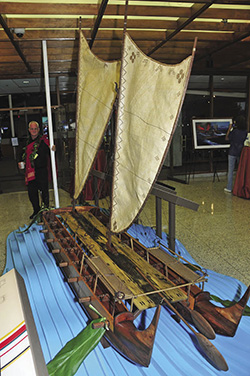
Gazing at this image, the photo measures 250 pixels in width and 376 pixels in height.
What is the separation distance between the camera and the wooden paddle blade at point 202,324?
161 centimetres

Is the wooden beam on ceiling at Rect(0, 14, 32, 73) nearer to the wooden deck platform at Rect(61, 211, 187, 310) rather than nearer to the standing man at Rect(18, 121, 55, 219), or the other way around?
the standing man at Rect(18, 121, 55, 219)

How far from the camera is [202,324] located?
163 cm

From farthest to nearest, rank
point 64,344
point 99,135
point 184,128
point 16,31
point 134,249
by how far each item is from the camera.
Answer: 1. point 184,128
2. point 16,31
3. point 99,135
4. point 134,249
5. point 64,344

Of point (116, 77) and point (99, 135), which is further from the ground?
point (116, 77)

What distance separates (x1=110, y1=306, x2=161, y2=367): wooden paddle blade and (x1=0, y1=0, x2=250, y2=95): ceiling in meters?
2.65

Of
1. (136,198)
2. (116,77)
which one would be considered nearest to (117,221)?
(136,198)

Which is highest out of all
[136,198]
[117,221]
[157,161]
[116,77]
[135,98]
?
[116,77]

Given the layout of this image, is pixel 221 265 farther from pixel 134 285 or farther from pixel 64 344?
pixel 64 344

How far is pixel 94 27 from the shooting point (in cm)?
409

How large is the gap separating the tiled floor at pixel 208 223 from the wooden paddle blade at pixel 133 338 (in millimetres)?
1652

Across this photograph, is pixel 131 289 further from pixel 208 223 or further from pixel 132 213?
pixel 208 223

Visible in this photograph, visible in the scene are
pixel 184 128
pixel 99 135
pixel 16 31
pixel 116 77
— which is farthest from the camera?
pixel 184 128

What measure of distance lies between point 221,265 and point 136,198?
1.48 m

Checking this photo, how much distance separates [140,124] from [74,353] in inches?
55.2
